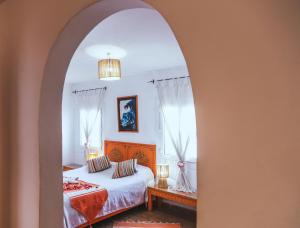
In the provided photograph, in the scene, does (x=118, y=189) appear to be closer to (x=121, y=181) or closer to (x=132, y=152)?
(x=121, y=181)

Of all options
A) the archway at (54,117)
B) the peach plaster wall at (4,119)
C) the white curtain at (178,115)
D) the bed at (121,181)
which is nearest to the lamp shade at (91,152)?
the bed at (121,181)

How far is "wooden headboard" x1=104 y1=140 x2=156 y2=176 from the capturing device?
4.57 m

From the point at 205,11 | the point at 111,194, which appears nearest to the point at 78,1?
the point at 205,11

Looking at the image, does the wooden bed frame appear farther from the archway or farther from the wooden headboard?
the archway

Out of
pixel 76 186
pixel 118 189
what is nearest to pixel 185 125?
pixel 118 189

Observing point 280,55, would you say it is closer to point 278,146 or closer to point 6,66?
point 278,146

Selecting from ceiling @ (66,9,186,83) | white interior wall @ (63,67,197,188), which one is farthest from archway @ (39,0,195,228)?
white interior wall @ (63,67,197,188)

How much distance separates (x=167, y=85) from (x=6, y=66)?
2964mm

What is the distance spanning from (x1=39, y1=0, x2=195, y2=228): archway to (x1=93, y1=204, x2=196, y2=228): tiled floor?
7.94ft

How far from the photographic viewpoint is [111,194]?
3.68 meters

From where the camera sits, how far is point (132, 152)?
489 cm

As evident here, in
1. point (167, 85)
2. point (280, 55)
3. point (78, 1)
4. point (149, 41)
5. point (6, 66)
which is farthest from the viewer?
point (167, 85)

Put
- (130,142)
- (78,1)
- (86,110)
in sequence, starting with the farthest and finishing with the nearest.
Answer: (86,110)
(130,142)
(78,1)

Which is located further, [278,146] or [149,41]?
[149,41]
